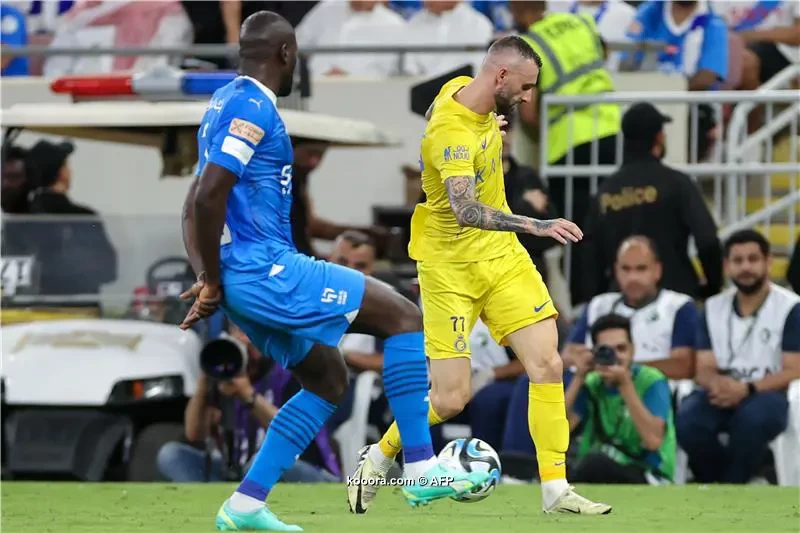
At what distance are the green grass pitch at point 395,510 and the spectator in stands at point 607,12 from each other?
5958 millimetres

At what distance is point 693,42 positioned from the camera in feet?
50.2

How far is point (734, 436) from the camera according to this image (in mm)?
11695

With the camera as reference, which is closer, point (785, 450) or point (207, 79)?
point (785, 450)

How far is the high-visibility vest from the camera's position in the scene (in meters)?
13.8

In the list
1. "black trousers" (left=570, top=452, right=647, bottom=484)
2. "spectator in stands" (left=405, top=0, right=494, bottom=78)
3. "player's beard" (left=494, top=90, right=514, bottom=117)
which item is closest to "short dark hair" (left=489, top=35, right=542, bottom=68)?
"player's beard" (left=494, top=90, right=514, bottom=117)

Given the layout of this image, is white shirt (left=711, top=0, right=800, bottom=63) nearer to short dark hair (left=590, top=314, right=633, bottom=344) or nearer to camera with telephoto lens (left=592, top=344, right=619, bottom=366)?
short dark hair (left=590, top=314, right=633, bottom=344)

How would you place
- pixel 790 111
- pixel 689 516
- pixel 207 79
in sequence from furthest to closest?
pixel 790 111
pixel 207 79
pixel 689 516

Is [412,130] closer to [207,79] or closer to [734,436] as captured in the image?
[207,79]

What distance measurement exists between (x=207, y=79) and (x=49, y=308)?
6.58 feet

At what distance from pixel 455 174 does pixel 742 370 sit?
14.8ft

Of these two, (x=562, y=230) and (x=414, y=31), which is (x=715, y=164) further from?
(x=562, y=230)

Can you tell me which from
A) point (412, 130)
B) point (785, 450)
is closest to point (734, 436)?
point (785, 450)

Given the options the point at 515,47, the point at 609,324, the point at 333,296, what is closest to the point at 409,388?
the point at 333,296

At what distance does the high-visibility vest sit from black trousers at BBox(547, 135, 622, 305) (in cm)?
7
